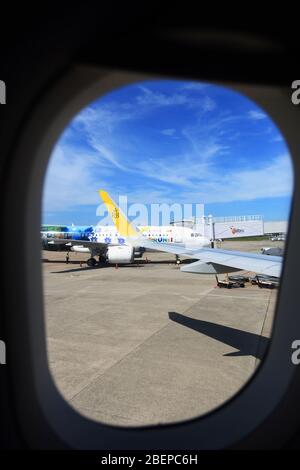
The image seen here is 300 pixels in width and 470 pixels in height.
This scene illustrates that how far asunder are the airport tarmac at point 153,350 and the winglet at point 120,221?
34.6ft

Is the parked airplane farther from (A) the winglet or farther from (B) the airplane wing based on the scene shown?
(B) the airplane wing

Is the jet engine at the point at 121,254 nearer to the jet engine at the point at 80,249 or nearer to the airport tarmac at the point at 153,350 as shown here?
the jet engine at the point at 80,249

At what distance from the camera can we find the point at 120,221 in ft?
71.3

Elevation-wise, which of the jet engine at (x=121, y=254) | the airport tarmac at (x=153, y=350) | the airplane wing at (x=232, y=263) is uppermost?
the airplane wing at (x=232, y=263)

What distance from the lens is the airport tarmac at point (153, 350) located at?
364 cm

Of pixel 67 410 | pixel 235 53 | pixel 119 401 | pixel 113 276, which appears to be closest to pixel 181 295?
pixel 113 276

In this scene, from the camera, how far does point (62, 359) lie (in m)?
5.02

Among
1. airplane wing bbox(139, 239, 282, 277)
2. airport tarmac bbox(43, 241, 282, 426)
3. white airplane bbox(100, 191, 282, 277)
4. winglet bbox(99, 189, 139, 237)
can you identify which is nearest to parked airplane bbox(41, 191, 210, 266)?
winglet bbox(99, 189, 139, 237)

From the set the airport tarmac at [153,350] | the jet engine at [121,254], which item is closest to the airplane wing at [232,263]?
the airport tarmac at [153,350]

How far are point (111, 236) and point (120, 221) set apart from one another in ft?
3.74

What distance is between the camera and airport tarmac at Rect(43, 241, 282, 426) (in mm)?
3639

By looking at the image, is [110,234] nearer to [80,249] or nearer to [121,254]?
[80,249]
